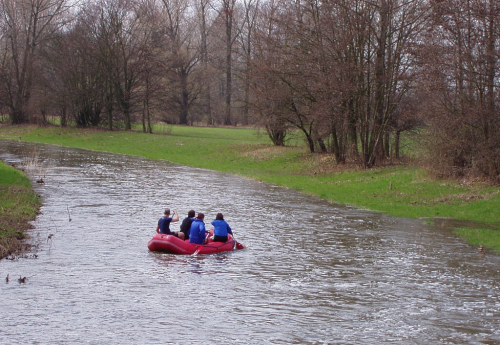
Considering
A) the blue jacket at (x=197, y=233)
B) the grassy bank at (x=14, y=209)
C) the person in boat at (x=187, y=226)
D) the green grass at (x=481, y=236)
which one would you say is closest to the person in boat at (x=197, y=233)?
the blue jacket at (x=197, y=233)

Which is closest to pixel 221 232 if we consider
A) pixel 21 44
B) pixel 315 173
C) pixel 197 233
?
pixel 197 233

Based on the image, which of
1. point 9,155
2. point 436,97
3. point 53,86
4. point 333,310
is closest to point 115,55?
point 53,86

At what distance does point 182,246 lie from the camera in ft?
44.1

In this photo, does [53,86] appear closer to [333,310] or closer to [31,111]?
[31,111]

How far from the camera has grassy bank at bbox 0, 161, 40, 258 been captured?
43.1ft

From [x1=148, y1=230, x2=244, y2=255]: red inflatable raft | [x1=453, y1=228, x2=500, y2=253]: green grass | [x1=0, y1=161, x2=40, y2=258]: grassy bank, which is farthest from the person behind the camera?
[x1=453, y1=228, x2=500, y2=253]: green grass

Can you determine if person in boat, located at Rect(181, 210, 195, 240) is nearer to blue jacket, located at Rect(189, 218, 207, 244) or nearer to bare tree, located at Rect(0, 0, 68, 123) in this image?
blue jacket, located at Rect(189, 218, 207, 244)

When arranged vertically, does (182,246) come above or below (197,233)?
below

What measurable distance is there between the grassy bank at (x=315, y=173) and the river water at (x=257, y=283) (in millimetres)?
1783

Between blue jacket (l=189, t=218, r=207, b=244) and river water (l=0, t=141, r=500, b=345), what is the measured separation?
0.63m

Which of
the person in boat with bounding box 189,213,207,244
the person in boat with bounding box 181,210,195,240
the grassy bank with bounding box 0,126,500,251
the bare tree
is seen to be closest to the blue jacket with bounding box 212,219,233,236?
the person in boat with bounding box 189,213,207,244

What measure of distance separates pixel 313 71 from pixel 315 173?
5.30 meters

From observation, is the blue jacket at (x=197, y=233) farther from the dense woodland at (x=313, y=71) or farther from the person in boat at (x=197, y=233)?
the dense woodland at (x=313, y=71)

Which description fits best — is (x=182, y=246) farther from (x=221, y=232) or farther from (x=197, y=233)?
(x=221, y=232)
